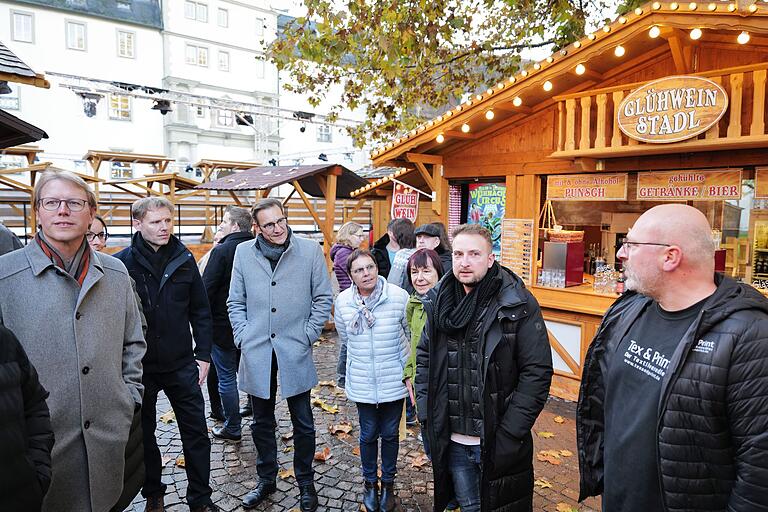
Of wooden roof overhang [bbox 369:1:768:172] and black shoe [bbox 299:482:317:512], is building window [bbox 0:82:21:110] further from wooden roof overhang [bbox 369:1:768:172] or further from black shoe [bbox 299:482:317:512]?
black shoe [bbox 299:482:317:512]

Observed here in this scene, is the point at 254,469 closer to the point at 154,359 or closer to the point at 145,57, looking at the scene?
the point at 154,359

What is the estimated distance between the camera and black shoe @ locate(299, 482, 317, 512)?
3.56 meters

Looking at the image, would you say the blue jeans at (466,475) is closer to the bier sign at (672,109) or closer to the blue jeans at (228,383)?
the blue jeans at (228,383)

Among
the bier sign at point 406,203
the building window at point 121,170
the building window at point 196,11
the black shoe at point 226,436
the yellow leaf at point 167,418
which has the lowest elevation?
the yellow leaf at point 167,418

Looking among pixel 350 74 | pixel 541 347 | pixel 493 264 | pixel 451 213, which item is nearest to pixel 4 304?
pixel 493 264

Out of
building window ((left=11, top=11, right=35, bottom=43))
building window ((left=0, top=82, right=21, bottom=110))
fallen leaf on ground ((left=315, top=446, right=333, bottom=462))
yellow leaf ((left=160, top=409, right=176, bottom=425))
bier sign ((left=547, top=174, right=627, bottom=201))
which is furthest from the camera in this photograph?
building window ((left=11, top=11, right=35, bottom=43))

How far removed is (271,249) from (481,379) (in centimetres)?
179

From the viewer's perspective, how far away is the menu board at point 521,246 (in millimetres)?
6656

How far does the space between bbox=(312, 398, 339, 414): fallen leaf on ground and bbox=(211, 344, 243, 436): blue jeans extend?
3.54ft

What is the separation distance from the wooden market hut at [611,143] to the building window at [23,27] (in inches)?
1131

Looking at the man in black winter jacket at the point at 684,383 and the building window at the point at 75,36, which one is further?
the building window at the point at 75,36

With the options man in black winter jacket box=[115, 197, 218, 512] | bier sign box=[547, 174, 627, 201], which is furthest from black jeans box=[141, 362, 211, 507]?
bier sign box=[547, 174, 627, 201]

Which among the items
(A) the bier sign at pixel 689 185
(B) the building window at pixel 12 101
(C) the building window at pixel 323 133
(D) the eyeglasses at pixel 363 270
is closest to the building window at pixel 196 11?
(C) the building window at pixel 323 133

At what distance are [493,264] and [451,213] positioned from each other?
498 cm
